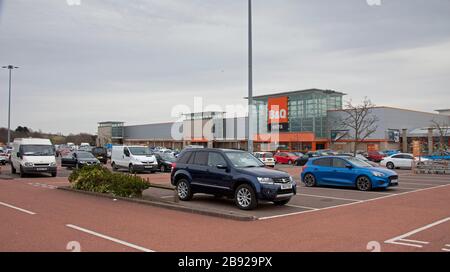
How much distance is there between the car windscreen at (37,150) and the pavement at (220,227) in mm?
10516

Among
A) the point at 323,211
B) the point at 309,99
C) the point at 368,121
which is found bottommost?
the point at 323,211

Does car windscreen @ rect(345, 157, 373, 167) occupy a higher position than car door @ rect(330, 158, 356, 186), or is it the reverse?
car windscreen @ rect(345, 157, 373, 167)

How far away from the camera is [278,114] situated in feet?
243

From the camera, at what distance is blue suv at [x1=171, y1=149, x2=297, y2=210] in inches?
437

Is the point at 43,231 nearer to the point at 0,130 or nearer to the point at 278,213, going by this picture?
the point at 278,213

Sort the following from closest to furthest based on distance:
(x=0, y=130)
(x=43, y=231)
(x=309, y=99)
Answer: (x=43, y=231), (x=309, y=99), (x=0, y=130)

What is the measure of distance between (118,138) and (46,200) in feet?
327

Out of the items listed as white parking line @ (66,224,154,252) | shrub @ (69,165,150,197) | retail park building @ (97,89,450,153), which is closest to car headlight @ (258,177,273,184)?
shrub @ (69,165,150,197)

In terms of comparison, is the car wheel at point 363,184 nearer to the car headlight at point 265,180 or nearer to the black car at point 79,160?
the car headlight at point 265,180

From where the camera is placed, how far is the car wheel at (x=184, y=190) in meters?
12.9

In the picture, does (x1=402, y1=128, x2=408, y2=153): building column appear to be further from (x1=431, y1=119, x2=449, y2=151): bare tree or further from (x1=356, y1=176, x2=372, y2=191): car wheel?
(x1=356, y1=176, x2=372, y2=191): car wheel

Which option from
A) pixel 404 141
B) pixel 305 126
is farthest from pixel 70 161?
pixel 404 141
